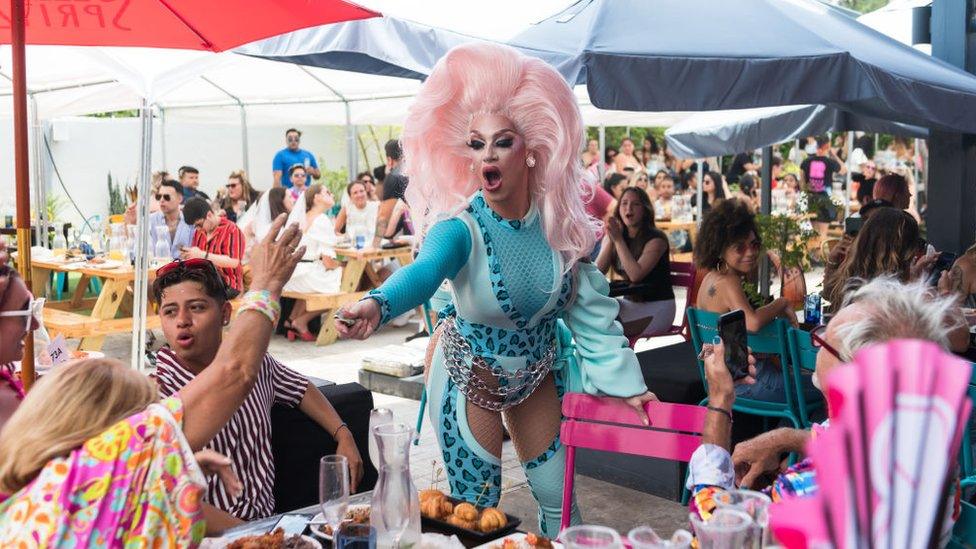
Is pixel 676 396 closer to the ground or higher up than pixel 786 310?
closer to the ground

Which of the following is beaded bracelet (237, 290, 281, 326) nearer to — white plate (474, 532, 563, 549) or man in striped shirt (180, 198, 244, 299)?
white plate (474, 532, 563, 549)

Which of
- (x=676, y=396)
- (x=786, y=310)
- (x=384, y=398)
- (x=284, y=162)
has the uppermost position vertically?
(x=284, y=162)

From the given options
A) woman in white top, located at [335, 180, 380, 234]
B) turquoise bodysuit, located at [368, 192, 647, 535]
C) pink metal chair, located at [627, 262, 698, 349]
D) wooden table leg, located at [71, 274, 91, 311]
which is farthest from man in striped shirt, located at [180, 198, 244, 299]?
turquoise bodysuit, located at [368, 192, 647, 535]

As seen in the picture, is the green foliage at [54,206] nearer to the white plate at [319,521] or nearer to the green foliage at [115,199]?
the green foliage at [115,199]

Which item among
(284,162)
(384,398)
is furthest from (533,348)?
(284,162)

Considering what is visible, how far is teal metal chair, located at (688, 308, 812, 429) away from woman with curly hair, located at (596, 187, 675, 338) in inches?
73.5

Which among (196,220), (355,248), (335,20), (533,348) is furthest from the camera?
(355,248)

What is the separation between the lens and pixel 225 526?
95.3 inches

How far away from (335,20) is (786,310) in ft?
8.95

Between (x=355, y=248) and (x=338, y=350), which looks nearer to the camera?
(x=338, y=350)

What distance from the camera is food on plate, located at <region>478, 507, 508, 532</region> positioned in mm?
2275

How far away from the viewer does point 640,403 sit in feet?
9.90

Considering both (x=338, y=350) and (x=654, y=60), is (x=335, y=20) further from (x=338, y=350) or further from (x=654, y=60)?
(x=338, y=350)

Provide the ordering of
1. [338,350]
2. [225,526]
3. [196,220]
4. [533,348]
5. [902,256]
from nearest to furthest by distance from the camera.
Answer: [225,526] → [533,348] → [902,256] → [196,220] → [338,350]
